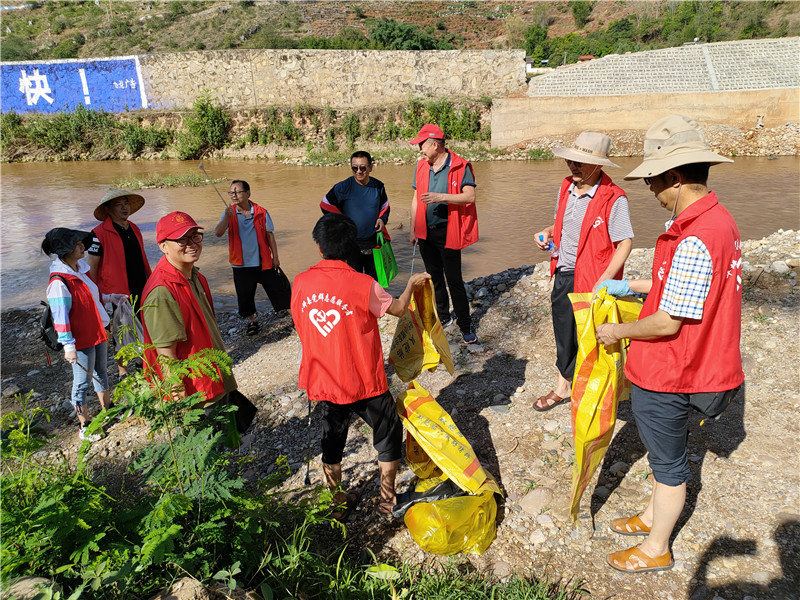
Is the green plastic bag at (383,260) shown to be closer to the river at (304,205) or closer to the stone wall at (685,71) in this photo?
the river at (304,205)

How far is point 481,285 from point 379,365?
3.55 m

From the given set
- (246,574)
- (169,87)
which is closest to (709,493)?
(246,574)

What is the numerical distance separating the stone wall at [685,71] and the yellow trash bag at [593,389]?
19.2 m

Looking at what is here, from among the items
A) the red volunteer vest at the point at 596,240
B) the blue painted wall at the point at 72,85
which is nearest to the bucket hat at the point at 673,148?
the red volunteer vest at the point at 596,240

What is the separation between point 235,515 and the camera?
2.17m

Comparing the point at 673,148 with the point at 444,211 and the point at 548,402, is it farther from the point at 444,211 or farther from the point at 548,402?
the point at 444,211

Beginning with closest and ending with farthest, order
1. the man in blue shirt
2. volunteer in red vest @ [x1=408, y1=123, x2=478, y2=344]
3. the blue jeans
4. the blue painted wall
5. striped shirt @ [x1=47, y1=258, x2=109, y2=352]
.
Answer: striped shirt @ [x1=47, y1=258, x2=109, y2=352] < the blue jeans < volunteer in red vest @ [x1=408, y1=123, x2=478, y2=344] < the man in blue shirt < the blue painted wall

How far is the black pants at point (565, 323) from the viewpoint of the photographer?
3395 mm

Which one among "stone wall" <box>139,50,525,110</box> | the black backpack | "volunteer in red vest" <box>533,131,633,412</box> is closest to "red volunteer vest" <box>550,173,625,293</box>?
"volunteer in red vest" <box>533,131,633,412</box>

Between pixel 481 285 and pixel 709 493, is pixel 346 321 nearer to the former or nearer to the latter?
pixel 709 493

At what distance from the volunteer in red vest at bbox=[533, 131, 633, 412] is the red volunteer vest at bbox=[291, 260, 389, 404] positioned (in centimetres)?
140

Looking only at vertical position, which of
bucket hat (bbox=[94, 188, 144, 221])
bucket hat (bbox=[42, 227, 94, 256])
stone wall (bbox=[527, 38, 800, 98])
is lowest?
bucket hat (bbox=[42, 227, 94, 256])

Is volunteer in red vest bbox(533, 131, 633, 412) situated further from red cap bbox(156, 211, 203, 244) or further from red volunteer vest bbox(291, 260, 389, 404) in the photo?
red cap bbox(156, 211, 203, 244)

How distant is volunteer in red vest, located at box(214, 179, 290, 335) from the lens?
5133mm
